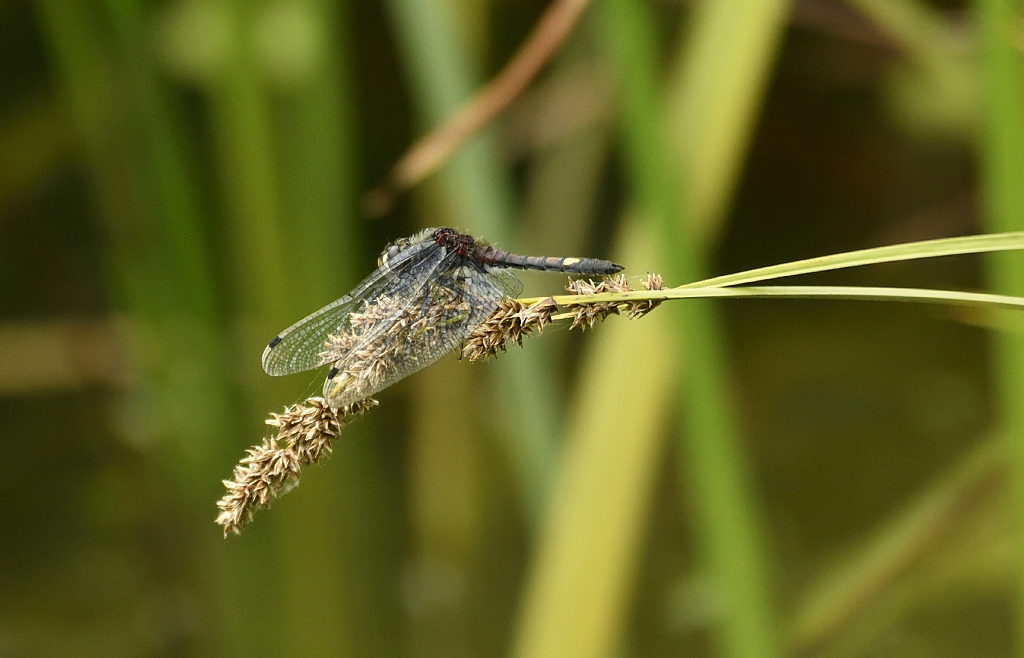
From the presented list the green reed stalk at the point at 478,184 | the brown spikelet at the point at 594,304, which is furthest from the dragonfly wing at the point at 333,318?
the brown spikelet at the point at 594,304

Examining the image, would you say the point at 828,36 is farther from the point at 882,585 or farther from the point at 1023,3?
the point at 882,585

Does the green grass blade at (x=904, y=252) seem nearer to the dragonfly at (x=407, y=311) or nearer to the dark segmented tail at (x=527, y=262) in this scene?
the dragonfly at (x=407, y=311)

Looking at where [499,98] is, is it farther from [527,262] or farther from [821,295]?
[821,295]

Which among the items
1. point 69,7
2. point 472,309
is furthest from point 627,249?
point 69,7

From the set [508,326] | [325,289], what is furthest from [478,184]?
[508,326]

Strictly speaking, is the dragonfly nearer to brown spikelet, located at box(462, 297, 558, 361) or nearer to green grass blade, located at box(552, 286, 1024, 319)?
brown spikelet, located at box(462, 297, 558, 361)
